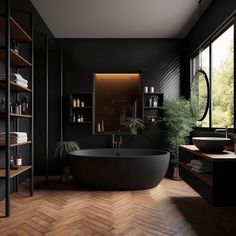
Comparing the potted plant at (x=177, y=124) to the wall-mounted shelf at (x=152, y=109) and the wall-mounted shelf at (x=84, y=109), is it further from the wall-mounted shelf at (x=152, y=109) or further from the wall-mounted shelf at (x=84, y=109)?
the wall-mounted shelf at (x=84, y=109)

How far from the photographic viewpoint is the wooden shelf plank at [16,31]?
3003mm

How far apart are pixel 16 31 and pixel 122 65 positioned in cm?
235

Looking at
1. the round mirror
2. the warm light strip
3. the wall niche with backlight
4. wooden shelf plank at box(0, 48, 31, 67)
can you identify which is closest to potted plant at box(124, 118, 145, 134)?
the wall niche with backlight

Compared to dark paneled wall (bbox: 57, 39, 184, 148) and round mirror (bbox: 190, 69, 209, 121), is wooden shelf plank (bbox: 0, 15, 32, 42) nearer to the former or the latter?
dark paneled wall (bbox: 57, 39, 184, 148)

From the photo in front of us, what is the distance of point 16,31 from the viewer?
332 centimetres

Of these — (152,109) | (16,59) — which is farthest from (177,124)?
(16,59)

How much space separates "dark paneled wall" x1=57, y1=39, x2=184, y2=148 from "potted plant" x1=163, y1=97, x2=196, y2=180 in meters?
0.44

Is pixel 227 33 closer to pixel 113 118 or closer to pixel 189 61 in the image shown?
pixel 189 61

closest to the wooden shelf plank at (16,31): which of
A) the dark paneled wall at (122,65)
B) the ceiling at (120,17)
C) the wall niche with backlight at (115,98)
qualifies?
the ceiling at (120,17)

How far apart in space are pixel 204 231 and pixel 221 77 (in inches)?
85.4

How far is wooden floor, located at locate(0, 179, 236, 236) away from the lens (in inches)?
96.0

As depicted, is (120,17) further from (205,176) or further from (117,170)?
(205,176)

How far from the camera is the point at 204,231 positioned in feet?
7.91

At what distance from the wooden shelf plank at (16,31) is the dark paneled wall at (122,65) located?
1.69 meters
